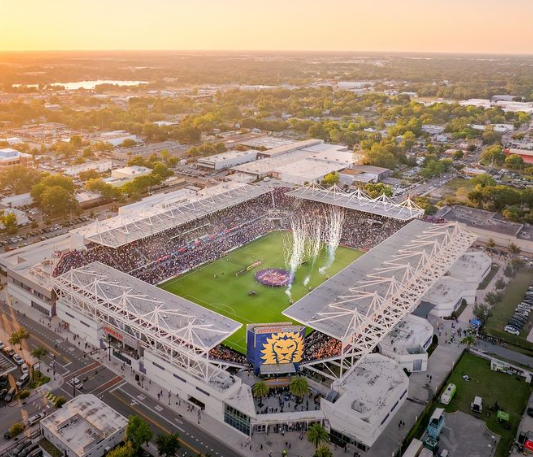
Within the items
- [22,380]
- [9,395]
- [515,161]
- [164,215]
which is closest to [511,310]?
[164,215]

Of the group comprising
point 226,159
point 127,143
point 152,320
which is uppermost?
point 152,320

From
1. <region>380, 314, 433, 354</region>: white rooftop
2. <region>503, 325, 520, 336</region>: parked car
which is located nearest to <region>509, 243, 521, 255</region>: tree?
<region>503, 325, 520, 336</region>: parked car

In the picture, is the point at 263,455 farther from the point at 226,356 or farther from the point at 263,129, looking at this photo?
the point at 263,129

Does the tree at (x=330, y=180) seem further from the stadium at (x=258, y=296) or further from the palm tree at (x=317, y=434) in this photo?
the palm tree at (x=317, y=434)

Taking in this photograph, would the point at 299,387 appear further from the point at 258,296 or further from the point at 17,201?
the point at 17,201

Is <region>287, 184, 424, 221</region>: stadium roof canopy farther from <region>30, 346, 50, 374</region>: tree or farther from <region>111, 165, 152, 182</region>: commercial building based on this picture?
<region>30, 346, 50, 374</region>: tree

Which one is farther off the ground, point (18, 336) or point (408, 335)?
point (18, 336)
